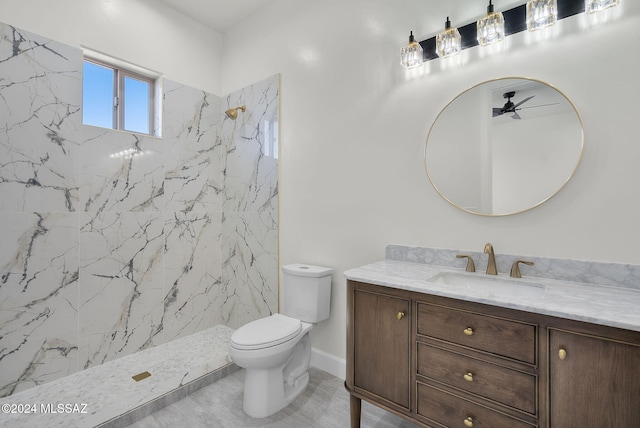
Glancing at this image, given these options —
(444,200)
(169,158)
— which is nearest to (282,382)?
(444,200)

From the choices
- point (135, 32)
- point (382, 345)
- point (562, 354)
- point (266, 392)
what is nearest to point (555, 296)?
point (562, 354)

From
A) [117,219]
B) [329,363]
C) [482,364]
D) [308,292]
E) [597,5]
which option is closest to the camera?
[482,364]

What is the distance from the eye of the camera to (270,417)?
1.83 meters

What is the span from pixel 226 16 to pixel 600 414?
12.0 feet

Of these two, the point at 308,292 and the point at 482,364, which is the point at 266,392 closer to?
the point at 308,292

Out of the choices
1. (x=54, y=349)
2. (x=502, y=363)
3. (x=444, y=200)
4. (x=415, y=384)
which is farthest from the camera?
(x=54, y=349)

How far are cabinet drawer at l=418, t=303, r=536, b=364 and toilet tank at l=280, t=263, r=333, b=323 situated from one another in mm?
931

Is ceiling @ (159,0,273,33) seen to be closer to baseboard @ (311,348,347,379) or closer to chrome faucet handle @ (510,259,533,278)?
chrome faucet handle @ (510,259,533,278)

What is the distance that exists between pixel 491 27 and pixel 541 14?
0.21 m

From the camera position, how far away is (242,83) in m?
2.99

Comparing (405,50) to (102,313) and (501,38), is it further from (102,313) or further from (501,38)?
(102,313)

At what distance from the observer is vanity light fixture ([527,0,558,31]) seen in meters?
1.43

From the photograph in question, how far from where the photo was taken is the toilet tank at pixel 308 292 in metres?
2.19

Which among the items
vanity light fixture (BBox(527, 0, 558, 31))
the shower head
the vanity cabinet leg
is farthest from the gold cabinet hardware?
the shower head
